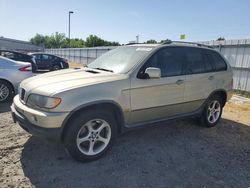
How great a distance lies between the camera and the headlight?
2.94 m

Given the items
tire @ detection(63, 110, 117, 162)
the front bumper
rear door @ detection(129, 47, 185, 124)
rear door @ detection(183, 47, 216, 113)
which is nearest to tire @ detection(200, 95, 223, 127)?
rear door @ detection(183, 47, 216, 113)

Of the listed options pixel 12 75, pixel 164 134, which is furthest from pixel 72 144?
pixel 12 75

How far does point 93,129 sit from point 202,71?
2651 millimetres

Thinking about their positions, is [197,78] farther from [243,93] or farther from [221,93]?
[243,93]

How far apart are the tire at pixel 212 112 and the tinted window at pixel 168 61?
1.30m

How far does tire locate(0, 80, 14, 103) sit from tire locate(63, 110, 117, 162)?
14.0ft

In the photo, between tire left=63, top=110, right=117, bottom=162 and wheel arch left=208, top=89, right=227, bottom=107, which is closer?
tire left=63, top=110, right=117, bottom=162

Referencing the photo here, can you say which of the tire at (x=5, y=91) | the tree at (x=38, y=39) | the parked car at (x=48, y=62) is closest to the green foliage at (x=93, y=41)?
the tree at (x=38, y=39)

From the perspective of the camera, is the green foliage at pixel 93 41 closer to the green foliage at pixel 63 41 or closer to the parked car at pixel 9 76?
the green foliage at pixel 63 41

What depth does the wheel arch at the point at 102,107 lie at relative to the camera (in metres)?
3.06

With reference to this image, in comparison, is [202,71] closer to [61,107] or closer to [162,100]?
[162,100]

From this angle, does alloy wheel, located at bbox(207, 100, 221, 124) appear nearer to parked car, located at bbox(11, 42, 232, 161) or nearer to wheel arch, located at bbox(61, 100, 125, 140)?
parked car, located at bbox(11, 42, 232, 161)

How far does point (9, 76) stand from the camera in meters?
6.50

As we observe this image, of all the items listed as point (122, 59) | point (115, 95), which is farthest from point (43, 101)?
point (122, 59)
